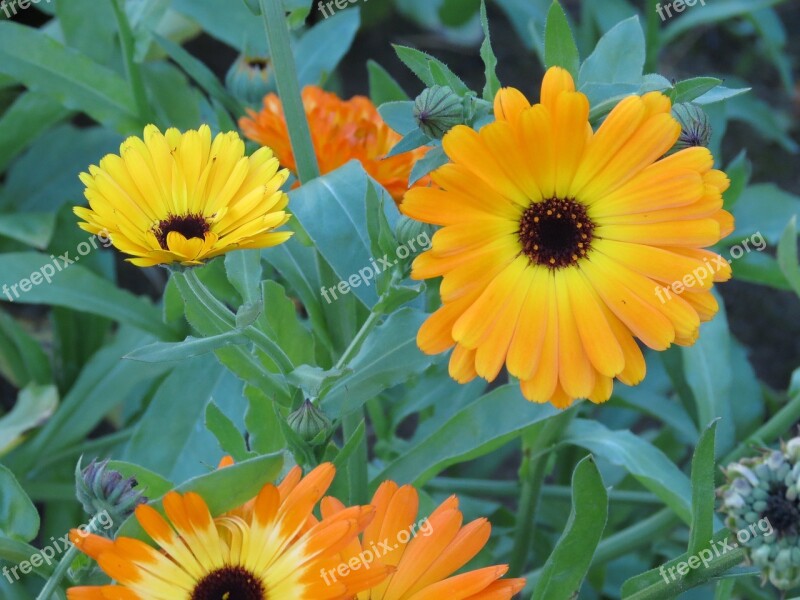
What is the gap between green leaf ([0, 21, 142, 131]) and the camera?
4.66 feet

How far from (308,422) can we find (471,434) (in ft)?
Result: 1.12

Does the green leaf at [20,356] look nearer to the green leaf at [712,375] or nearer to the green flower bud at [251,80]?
the green flower bud at [251,80]

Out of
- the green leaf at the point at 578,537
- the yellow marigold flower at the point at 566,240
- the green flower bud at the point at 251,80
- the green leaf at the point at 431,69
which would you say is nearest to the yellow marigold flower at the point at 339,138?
the green flower bud at the point at 251,80

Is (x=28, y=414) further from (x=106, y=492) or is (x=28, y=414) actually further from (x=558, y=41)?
(x=558, y=41)

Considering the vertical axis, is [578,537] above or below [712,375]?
below

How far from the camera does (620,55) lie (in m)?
1.00

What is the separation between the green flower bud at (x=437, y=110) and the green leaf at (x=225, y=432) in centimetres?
34

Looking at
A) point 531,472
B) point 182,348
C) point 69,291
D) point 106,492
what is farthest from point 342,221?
point 69,291

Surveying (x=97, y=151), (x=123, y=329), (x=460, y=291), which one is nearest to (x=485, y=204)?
(x=460, y=291)

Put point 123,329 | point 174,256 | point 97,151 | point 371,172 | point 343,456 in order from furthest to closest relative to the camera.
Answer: point 97,151 < point 123,329 < point 371,172 < point 343,456 < point 174,256

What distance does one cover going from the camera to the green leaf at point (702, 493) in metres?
0.91

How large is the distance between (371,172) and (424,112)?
355mm

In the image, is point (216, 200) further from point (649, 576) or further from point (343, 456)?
point (649, 576)

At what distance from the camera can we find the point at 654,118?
31.5 inches
